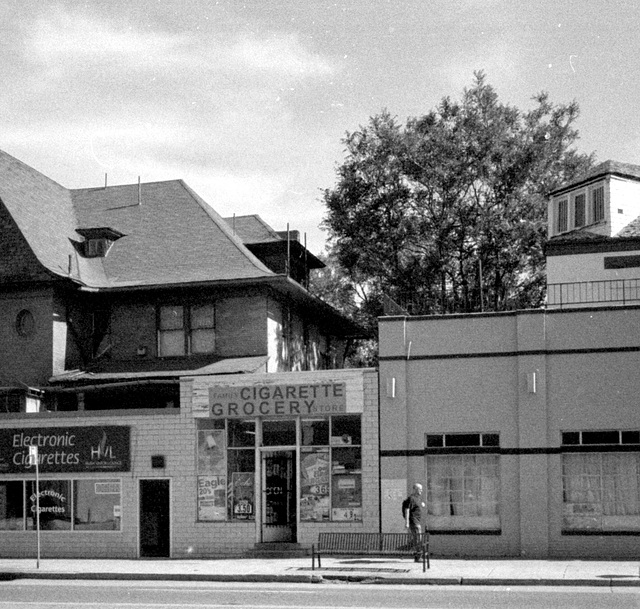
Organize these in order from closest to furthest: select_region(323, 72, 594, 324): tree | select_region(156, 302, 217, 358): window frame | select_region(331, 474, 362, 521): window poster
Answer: select_region(331, 474, 362, 521): window poster → select_region(156, 302, 217, 358): window frame → select_region(323, 72, 594, 324): tree

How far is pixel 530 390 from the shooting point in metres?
25.5

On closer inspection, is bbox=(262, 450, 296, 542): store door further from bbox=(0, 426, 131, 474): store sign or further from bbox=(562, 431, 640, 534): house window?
bbox=(562, 431, 640, 534): house window

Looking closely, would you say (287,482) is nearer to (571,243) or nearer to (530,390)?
(530,390)

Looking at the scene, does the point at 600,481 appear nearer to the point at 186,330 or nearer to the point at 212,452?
the point at 212,452

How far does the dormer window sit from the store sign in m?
7.46

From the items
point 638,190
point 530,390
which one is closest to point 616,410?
point 530,390

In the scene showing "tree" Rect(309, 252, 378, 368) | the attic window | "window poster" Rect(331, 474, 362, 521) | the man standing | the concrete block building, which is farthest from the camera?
"tree" Rect(309, 252, 378, 368)

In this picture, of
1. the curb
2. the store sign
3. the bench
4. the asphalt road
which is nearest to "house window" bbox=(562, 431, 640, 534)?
the bench

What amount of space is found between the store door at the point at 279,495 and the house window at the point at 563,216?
12.9m

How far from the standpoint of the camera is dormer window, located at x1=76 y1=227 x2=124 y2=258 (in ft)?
113

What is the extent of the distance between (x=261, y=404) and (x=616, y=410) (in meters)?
8.46

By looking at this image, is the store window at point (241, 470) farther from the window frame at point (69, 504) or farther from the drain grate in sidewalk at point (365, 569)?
the drain grate in sidewalk at point (365, 569)

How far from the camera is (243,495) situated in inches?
1089

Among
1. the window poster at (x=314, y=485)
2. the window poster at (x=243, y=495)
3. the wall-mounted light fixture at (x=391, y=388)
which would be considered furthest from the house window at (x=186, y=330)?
the wall-mounted light fixture at (x=391, y=388)
